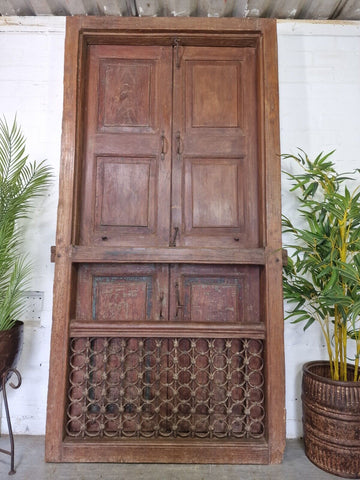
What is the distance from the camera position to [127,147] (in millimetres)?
1910

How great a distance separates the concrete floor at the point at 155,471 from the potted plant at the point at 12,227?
1.69 ft

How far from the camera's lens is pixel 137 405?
65.0 inches

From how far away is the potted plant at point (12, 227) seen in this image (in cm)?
152

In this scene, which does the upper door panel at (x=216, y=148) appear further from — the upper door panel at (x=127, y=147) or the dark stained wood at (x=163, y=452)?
the dark stained wood at (x=163, y=452)

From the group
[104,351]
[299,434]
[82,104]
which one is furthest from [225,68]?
[299,434]

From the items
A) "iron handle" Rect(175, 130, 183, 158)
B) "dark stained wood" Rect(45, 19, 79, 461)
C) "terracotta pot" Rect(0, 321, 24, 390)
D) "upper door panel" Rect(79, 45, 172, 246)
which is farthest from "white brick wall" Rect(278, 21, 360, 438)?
"terracotta pot" Rect(0, 321, 24, 390)

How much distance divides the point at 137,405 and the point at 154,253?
83cm

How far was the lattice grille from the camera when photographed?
1.65 m

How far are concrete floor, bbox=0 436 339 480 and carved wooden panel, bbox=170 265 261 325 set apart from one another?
738 mm

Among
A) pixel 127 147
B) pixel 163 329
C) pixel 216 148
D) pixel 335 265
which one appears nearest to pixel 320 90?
pixel 216 148

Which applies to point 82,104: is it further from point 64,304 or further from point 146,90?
point 64,304

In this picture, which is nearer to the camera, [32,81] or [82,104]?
[82,104]

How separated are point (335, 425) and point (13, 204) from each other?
200 cm

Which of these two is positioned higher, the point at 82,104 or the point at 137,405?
the point at 82,104
